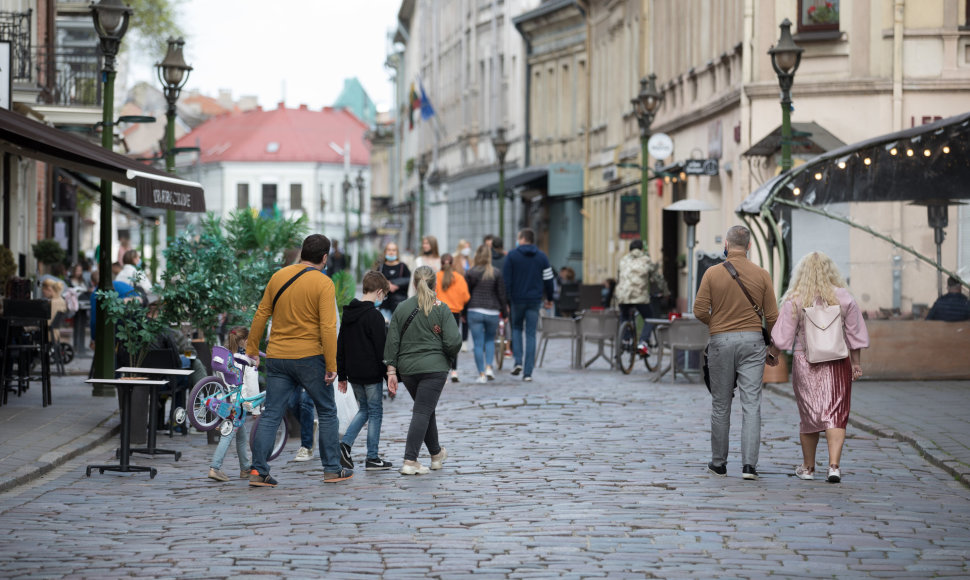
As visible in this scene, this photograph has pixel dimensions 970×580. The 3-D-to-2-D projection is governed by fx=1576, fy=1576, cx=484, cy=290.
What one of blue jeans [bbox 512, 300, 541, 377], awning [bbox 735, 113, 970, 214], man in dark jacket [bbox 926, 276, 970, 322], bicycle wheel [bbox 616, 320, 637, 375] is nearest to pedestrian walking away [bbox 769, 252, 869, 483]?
awning [bbox 735, 113, 970, 214]

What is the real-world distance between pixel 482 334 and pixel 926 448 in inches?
345

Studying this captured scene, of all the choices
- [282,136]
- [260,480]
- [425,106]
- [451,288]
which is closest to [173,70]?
[451,288]

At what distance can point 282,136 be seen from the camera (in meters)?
121

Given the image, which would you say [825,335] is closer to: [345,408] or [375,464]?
[375,464]

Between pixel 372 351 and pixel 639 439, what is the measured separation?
297cm

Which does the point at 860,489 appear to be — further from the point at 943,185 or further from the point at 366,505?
the point at 943,185

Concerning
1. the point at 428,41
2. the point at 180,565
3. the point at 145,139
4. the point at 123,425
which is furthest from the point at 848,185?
the point at 145,139

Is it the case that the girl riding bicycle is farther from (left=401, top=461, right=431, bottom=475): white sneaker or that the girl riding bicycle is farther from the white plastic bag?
the white plastic bag

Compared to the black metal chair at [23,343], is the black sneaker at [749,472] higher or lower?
lower

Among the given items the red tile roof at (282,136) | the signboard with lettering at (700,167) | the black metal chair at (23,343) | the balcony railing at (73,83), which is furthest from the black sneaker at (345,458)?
the red tile roof at (282,136)

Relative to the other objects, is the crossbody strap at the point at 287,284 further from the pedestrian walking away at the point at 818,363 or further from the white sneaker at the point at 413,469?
the pedestrian walking away at the point at 818,363

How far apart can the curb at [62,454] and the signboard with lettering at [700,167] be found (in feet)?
43.9

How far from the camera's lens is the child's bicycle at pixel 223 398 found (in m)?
11.8

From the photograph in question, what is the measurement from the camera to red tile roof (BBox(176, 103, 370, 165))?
A: 390 feet
